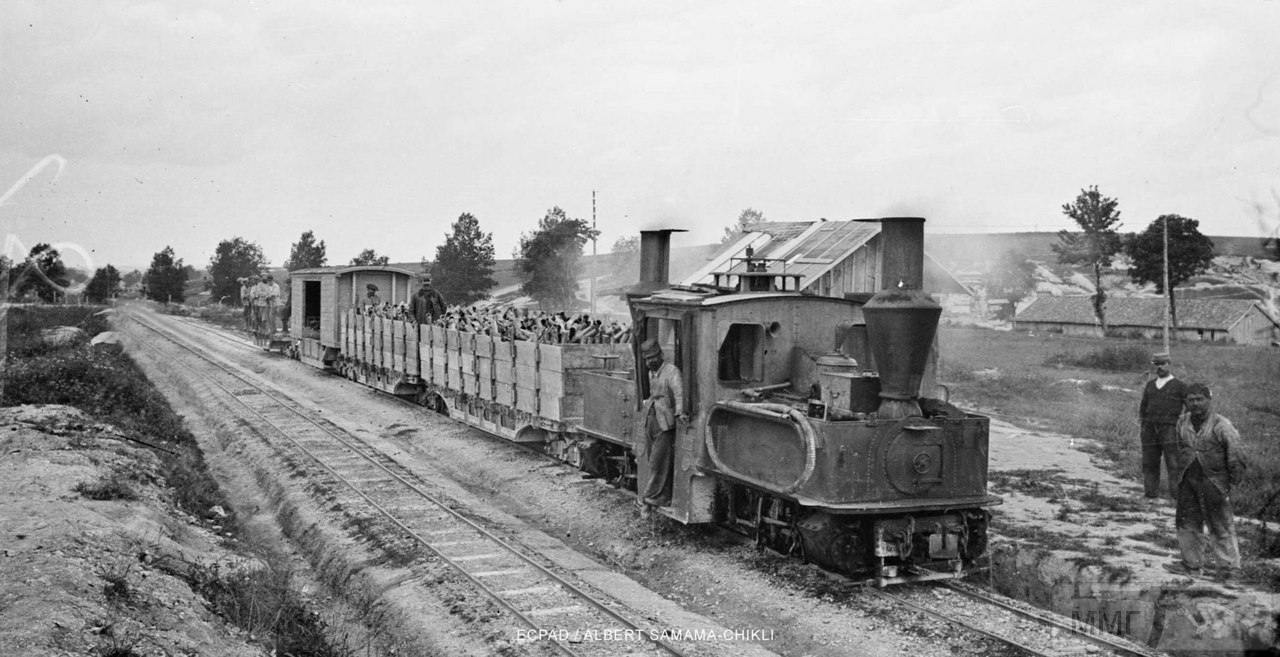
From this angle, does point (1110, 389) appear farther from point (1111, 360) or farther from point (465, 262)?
point (465, 262)

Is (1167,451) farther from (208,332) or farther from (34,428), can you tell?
(208,332)

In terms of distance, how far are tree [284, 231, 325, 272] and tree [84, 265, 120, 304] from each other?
1841cm

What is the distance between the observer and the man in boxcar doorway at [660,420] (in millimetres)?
9750

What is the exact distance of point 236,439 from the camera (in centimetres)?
1744

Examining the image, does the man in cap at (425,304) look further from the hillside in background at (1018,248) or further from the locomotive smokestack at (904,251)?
the hillside in background at (1018,248)

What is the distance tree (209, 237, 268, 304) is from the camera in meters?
76.1

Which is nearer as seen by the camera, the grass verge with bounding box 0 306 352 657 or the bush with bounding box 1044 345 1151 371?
the grass verge with bounding box 0 306 352 657

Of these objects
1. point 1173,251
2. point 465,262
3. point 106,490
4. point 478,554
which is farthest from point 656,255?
point 1173,251

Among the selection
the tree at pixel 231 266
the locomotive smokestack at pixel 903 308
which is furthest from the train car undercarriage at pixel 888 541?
the tree at pixel 231 266

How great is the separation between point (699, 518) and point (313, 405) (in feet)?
46.6

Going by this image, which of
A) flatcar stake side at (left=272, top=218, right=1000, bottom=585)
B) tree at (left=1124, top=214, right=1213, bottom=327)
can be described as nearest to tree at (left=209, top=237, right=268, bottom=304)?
tree at (left=1124, top=214, right=1213, bottom=327)

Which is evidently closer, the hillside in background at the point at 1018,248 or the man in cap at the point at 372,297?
the man in cap at the point at 372,297

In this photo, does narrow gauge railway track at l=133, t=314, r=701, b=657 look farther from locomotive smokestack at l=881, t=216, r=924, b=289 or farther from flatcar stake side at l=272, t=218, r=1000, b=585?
locomotive smokestack at l=881, t=216, r=924, b=289

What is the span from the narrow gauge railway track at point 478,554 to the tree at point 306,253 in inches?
2057
